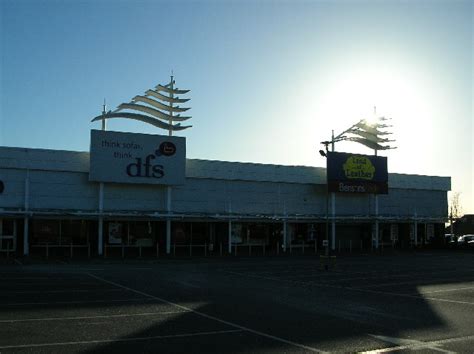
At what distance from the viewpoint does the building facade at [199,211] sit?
36.7 metres

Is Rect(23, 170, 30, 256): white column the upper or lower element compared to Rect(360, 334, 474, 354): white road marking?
upper

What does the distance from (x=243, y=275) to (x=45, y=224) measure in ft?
62.1

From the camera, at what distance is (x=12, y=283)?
63.0ft

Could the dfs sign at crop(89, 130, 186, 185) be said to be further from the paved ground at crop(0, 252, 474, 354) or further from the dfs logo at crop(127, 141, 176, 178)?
the paved ground at crop(0, 252, 474, 354)

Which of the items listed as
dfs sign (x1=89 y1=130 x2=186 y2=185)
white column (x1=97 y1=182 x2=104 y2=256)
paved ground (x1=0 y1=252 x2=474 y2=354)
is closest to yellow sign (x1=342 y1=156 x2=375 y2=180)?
dfs sign (x1=89 y1=130 x2=186 y2=185)

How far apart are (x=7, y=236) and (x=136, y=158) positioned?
383 inches

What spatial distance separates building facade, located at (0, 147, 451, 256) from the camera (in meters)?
36.7

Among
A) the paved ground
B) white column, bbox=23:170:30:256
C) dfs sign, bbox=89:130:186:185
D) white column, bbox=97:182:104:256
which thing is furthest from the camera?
dfs sign, bbox=89:130:186:185

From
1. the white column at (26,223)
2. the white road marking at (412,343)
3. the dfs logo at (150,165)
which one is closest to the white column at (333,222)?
the dfs logo at (150,165)

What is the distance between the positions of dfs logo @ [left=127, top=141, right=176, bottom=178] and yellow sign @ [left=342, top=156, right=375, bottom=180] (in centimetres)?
1559

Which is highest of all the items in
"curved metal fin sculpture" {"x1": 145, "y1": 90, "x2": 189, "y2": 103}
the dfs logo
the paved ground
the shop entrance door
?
"curved metal fin sculpture" {"x1": 145, "y1": 90, "x2": 189, "y2": 103}

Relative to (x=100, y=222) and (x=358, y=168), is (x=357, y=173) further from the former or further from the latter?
(x=100, y=222)

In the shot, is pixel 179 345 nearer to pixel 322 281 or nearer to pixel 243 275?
pixel 322 281

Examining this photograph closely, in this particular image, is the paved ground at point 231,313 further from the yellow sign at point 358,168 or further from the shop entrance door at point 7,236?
the yellow sign at point 358,168
